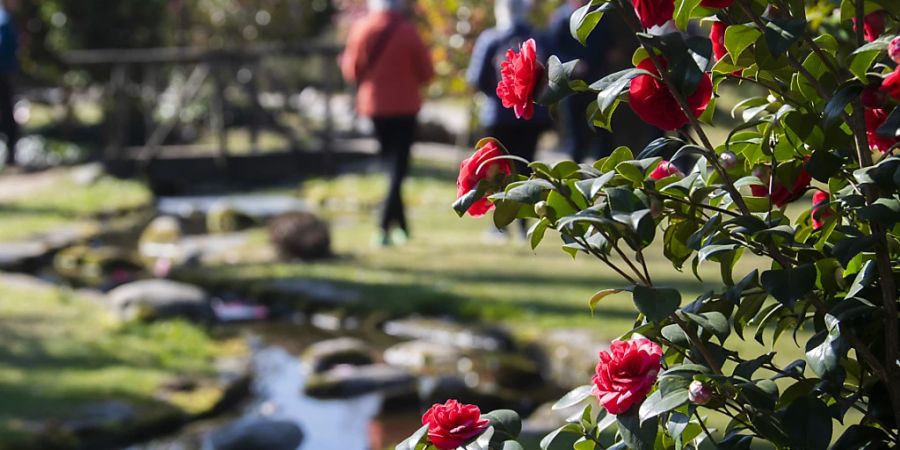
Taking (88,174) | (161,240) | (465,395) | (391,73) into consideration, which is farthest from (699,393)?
(88,174)

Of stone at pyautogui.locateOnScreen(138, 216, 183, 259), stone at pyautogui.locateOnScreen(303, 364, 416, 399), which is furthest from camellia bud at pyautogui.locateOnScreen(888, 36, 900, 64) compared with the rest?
stone at pyautogui.locateOnScreen(138, 216, 183, 259)

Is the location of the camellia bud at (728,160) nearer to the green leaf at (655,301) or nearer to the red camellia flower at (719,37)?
the red camellia flower at (719,37)

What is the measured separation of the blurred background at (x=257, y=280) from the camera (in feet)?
18.1

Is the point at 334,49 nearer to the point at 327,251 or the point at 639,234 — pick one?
the point at 327,251

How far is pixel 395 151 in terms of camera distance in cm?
901

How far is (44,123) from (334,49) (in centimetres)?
750

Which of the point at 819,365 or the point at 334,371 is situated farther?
the point at 334,371

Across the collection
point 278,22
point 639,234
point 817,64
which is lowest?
point 278,22

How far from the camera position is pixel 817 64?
207 centimetres

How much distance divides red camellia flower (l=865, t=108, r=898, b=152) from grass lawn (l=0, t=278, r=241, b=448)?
3.52m

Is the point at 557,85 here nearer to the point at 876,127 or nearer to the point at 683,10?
the point at 683,10

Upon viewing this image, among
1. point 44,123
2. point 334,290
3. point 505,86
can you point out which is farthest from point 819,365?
point 44,123

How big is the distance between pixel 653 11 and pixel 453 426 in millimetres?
652

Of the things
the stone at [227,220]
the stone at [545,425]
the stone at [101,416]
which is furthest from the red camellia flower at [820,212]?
the stone at [227,220]
